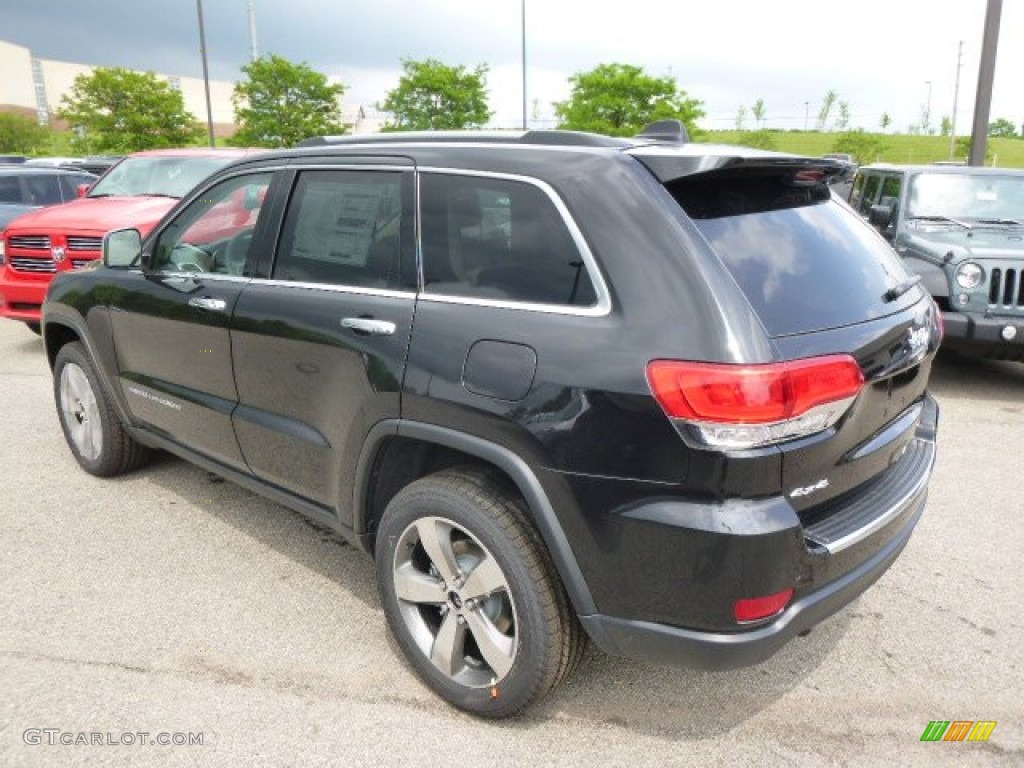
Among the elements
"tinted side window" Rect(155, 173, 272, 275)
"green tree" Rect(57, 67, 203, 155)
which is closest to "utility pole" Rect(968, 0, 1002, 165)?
"tinted side window" Rect(155, 173, 272, 275)

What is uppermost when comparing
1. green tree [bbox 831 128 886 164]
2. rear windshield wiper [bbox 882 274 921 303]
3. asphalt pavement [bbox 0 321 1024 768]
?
green tree [bbox 831 128 886 164]

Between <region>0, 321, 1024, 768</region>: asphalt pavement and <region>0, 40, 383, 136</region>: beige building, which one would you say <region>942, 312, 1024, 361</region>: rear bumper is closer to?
<region>0, 321, 1024, 768</region>: asphalt pavement

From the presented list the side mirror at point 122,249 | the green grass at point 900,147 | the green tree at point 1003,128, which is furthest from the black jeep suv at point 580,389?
the green tree at point 1003,128

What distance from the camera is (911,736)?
8.45 ft

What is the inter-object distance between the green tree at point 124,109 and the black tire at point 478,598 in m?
33.4

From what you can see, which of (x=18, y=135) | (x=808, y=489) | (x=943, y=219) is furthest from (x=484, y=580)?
(x=18, y=135)

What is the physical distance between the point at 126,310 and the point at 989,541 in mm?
4247

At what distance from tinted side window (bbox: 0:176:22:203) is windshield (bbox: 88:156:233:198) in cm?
236

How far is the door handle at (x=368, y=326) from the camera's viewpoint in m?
2.70

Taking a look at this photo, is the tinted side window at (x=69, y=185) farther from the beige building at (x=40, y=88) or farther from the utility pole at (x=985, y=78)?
the beige building at (x=40, y=88)

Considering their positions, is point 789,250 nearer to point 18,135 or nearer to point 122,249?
point 122,249

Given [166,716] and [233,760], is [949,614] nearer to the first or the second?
[233,760]

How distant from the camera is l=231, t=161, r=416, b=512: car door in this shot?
2748 mm

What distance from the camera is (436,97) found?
28703 millimetres
